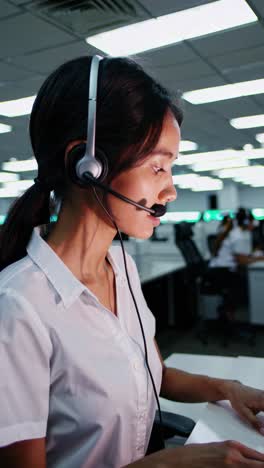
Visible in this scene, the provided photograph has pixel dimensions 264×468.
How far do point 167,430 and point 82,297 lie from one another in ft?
1.54

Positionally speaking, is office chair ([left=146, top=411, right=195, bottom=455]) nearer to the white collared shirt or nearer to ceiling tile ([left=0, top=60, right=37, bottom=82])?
the white collared shirt

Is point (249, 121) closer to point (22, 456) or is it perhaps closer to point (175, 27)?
point (175, 27)

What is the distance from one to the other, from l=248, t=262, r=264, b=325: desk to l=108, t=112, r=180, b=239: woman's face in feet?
11.4

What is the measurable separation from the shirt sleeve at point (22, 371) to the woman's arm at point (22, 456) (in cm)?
1

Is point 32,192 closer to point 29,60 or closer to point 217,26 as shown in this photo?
point 217,26

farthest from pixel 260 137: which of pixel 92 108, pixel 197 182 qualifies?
pixel 92 108

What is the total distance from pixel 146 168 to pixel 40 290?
0.26m

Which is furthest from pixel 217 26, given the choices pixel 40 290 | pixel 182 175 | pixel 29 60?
pixel 182 175

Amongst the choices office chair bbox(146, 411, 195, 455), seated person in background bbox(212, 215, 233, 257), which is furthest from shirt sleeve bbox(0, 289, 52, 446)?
seated person in background bbox(212, 215, 233, 257)

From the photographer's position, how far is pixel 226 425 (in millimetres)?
740

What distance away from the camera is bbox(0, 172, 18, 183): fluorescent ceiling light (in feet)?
32.9

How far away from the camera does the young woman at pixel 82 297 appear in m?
0.56

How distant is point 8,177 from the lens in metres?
10.6

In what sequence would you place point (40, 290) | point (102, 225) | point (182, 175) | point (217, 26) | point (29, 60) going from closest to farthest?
point (40, 290) → point (102, 225) → point (217, 26) → point (29, 60) → point (182, 175)
